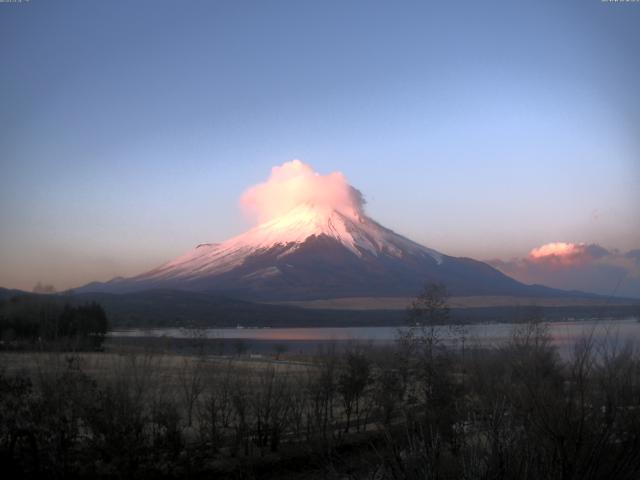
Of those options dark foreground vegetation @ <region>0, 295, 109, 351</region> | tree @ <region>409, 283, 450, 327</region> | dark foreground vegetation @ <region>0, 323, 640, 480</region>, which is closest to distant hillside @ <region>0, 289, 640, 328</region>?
dark foreground vegetation @ <region>0, 295, 109, 351</region>

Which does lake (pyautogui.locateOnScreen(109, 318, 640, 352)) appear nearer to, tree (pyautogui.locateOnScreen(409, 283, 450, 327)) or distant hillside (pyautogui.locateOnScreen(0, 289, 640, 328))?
tree (pyautogui.locateOnScreen(409, 283, 450, 327))

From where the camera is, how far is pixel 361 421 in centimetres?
1577

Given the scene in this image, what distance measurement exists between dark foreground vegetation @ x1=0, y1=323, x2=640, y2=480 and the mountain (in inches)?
4602

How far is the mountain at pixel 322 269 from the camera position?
5576 inches

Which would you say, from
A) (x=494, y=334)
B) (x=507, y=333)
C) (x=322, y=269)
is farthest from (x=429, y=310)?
(x=322, y=269)

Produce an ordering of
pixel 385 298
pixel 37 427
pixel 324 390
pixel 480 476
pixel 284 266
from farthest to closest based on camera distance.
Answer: pixel 284 266 < pixel 385 298 < pixel 324 390 < pixel 37 427 < pixel 480 476

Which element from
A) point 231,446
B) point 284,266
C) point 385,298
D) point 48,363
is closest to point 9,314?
point 48,363

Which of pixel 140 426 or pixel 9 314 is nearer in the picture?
pixel 140 426

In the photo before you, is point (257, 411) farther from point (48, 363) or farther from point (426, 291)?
point (426, 291)

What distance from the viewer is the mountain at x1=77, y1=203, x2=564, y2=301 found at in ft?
465

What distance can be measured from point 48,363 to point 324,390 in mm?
6219

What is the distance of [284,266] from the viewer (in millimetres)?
156625

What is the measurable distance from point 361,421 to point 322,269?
462 feet

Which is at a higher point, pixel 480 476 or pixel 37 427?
pixel 480 476
